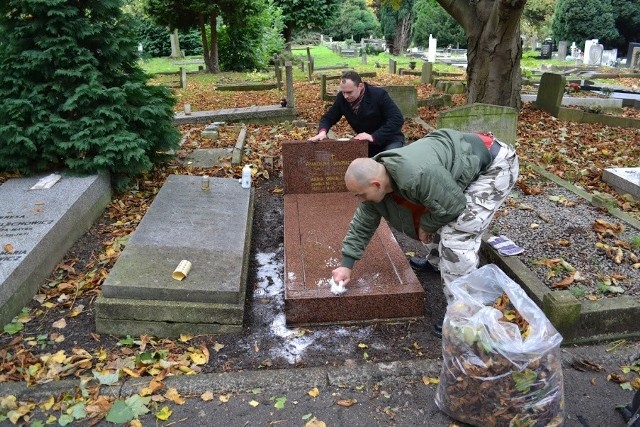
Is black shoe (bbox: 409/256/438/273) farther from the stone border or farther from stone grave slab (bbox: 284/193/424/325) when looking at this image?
the stone border

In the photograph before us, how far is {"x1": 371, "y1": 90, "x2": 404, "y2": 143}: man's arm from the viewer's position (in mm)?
5957

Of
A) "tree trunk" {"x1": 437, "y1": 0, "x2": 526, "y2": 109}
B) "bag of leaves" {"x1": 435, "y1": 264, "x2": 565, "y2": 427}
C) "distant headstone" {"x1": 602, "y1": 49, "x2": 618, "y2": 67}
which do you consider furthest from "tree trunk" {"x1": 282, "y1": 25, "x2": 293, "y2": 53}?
"bag of leaves" {"x1": 435, "y1": 264, "x2": 565, "y2": 427}

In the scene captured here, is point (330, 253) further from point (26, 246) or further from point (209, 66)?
point (209, 66)

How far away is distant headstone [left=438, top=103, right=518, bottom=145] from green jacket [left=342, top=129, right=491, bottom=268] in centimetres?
326

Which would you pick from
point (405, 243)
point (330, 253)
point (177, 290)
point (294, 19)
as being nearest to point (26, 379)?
point (177, 290)

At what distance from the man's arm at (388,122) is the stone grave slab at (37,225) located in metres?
3.18

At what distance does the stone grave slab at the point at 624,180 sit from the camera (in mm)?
6254

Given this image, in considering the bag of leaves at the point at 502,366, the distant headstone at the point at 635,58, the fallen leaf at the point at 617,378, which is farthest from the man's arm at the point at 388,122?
the distant headstone at the point at 635,58

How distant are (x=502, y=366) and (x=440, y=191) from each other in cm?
108

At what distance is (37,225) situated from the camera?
4.52 metres

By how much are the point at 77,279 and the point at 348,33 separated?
54.6 meters

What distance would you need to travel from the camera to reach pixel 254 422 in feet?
9.84

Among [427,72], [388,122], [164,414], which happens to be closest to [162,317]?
[164,414]

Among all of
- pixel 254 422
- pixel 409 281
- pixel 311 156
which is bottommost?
pixel 254 422
